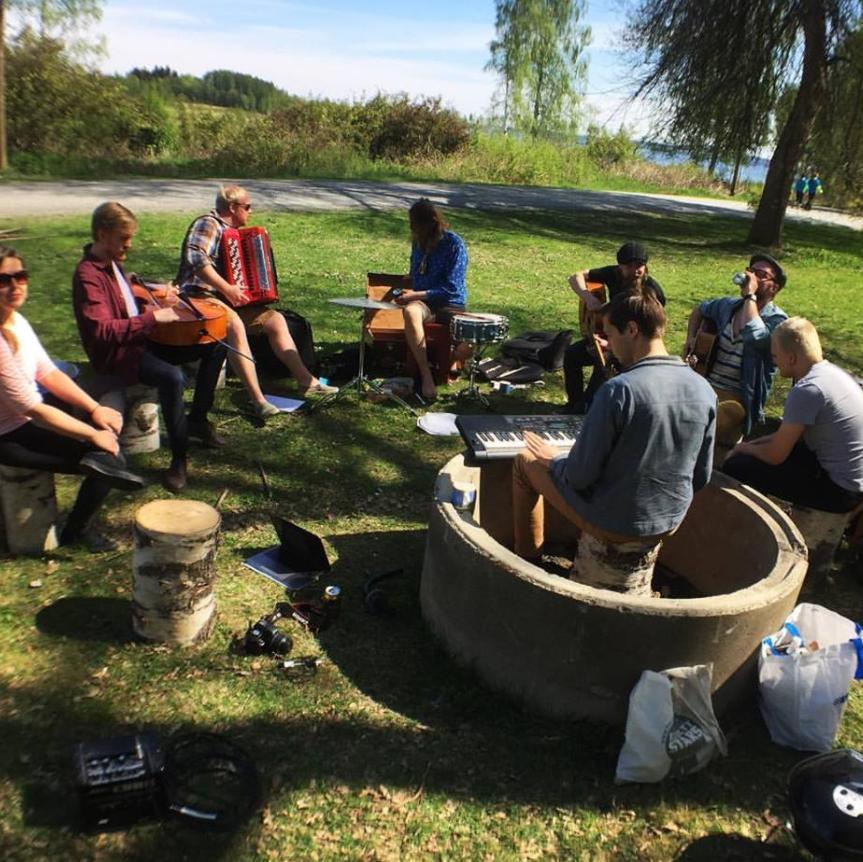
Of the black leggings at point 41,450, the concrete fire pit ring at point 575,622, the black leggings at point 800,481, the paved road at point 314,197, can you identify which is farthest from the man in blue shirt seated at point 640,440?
the paved road at point 314,197

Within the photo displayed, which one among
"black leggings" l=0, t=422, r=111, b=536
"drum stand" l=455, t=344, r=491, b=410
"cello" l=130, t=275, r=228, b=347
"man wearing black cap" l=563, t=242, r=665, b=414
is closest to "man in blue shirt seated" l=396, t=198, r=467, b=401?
"drum stand" l=455, t=344, r=491, b=410

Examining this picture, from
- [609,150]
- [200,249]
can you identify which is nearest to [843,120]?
→ [200,249]

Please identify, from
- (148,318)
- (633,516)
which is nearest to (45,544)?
(148,318)

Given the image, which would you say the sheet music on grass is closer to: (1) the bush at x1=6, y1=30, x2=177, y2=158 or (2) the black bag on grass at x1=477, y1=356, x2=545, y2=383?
(2) the black bag on grass at x1=477, y1=356, x2=545, y2=383

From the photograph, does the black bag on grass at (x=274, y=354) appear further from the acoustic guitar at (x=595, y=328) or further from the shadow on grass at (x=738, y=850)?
the shadow on grass at (x=738, y=850)

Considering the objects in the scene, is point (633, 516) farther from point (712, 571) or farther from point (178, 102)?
point (178, 102)

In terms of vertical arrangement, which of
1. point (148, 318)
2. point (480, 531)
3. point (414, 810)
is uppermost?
point (148, 318)

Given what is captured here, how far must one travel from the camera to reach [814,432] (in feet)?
14.4

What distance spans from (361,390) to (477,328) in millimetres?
1306

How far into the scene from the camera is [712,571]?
4348 millimetres

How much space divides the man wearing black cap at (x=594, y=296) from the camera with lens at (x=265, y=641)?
12.2 ft

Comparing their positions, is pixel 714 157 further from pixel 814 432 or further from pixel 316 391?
pixel 814 432

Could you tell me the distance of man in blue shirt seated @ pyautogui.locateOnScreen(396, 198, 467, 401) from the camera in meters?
6.93

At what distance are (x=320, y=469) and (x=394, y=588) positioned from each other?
1.55m
